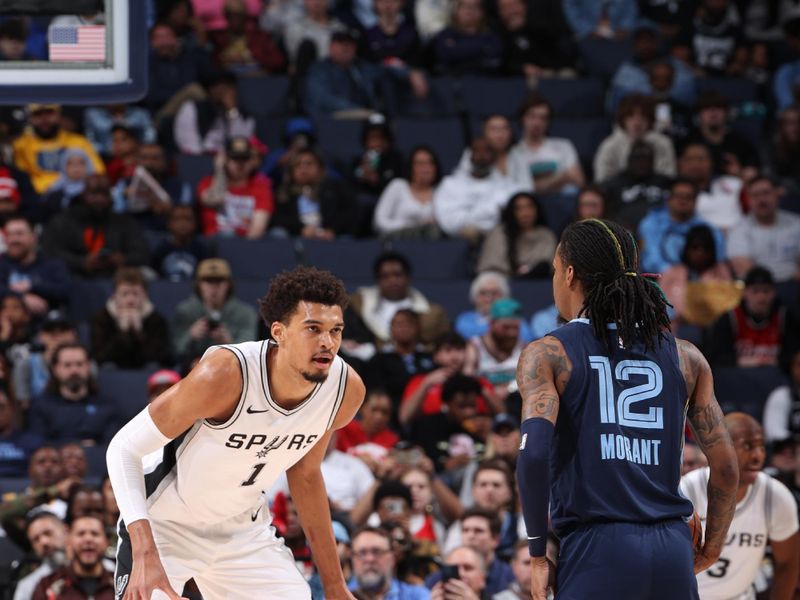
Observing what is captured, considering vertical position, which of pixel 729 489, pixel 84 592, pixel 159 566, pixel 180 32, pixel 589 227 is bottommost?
pixel 84 592

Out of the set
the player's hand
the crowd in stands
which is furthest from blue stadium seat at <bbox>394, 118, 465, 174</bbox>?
the player's hand

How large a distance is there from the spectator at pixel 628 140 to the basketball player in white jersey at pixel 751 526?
656cm

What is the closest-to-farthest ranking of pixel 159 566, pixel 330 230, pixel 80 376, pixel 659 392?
pixel 659 392
pixel 159 566
pixel 80 376
pixel 330 230

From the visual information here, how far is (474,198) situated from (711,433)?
25.8ft

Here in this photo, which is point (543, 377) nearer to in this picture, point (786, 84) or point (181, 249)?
point (181, 249)

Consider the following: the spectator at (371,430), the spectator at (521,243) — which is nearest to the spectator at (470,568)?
the spectator at (371,430)

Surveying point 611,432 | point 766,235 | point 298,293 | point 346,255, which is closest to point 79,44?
point 298,293

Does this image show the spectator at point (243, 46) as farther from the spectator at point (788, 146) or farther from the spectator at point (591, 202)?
the spectator at point (788, 146)

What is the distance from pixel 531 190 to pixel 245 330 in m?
3.36

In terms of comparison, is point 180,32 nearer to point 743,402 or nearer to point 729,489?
point 743,402

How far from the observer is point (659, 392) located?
14.3 feet

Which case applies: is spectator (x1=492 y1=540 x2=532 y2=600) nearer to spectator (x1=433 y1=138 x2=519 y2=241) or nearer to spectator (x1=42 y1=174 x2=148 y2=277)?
Result: spectator (x1=433 y1=138 x2=519 y2=241)

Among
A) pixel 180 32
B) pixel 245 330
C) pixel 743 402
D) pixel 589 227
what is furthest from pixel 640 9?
pixel 589 227

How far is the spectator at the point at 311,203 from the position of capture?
1211cm
